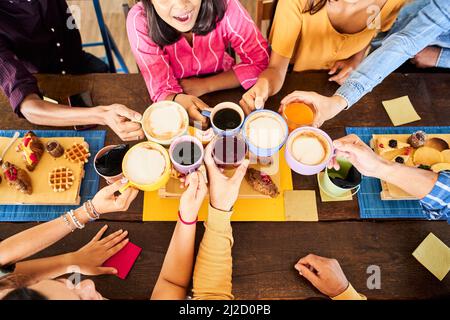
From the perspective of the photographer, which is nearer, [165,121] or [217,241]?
[217,241]

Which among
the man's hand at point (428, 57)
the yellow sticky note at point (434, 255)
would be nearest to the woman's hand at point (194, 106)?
the yellow sticky note at point (434, 255)

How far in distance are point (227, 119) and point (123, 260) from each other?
67 centimetres

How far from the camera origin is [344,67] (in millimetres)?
1724

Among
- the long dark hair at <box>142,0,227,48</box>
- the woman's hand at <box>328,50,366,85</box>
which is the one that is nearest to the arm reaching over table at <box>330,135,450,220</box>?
the woman's hand at <box>328,50,366,85</box>

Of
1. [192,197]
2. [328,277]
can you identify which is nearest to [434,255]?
[328,277]

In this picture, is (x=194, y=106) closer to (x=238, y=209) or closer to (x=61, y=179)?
(x=238, y=209)

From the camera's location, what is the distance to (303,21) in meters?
1.64

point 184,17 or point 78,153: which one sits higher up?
point 184,17

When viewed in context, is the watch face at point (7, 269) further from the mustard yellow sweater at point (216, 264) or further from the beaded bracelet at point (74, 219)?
the mustard yellow sweater at point (216, 264)

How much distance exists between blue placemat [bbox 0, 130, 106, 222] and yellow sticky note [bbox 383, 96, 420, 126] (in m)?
1.31

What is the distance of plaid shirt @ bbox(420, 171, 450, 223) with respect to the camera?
1252 millimetres

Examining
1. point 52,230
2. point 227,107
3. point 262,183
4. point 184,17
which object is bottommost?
point 52,230

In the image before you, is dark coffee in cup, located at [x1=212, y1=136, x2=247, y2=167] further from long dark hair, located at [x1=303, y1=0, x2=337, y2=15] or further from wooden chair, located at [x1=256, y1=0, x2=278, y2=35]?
wooden chair, located at [x1=256, y1=0, x2=278, y2=35]
